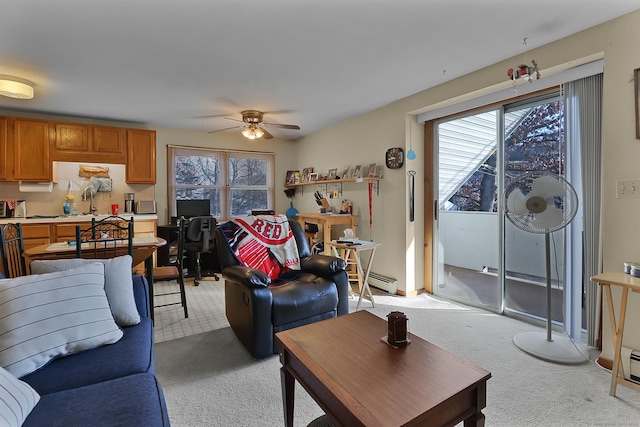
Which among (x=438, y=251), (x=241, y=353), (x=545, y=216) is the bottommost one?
(x=241, y=353)

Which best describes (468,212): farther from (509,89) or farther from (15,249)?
(15,249)

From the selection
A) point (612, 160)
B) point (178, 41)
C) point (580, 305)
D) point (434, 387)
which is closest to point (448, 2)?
point (612, 160)

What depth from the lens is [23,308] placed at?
4.22ft

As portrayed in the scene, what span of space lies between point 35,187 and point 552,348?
6058mm

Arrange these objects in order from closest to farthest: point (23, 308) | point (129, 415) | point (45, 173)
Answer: point (129, 415)
point (23, 308)
point (45, 173)

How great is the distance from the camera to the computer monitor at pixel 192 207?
5.00 meters

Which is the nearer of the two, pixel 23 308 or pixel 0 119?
pixel 23 308

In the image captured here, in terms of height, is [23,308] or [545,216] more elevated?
[545,216]

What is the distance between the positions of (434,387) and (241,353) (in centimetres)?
160

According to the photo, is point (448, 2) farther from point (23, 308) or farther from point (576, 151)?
point (23, 308)

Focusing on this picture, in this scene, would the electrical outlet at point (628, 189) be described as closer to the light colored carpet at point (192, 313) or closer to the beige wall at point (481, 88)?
the beige wall at point (481, 88)

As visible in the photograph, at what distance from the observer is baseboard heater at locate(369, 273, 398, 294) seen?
371 cm

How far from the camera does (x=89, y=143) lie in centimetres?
427

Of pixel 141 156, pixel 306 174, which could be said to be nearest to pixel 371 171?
pixel 306 174
